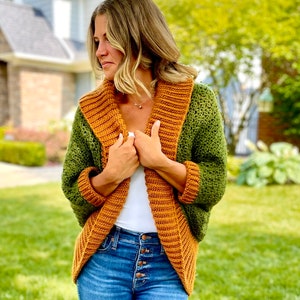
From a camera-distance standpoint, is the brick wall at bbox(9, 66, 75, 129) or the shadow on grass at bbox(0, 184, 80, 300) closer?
the shadow on grass at bbox(0, 184, 80, 300)

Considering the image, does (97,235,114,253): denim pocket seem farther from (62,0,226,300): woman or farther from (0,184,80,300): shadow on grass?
(0,184,80,300): shadow on grass

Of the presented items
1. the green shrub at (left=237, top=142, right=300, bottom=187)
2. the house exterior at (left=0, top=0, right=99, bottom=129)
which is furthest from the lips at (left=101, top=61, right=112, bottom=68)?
the house exterior at (left=0, top=0, right=99, bottom=129)

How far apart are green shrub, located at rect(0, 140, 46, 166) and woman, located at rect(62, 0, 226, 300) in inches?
363

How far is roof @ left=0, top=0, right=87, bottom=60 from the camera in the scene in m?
13.8

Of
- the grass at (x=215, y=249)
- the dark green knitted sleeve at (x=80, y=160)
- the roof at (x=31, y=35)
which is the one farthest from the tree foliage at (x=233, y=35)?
the dark green knitted sleeve at (x=80, y=160)

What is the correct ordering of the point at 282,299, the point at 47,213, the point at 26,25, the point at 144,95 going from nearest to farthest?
the point at 144,95 → the point at 282,299 → the point at 47,213 → the point at 26,25

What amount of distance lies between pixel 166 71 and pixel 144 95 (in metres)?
0.12

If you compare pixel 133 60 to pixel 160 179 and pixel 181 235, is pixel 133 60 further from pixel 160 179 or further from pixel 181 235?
pixel 181 235

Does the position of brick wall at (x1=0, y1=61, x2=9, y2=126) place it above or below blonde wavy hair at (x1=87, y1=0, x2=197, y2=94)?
below

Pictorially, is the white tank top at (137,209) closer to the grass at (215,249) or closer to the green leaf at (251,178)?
the grass at (215,249)

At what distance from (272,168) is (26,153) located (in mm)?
5625

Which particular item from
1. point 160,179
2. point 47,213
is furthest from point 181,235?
point 47,213

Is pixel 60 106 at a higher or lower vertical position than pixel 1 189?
lower

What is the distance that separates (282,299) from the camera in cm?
325
